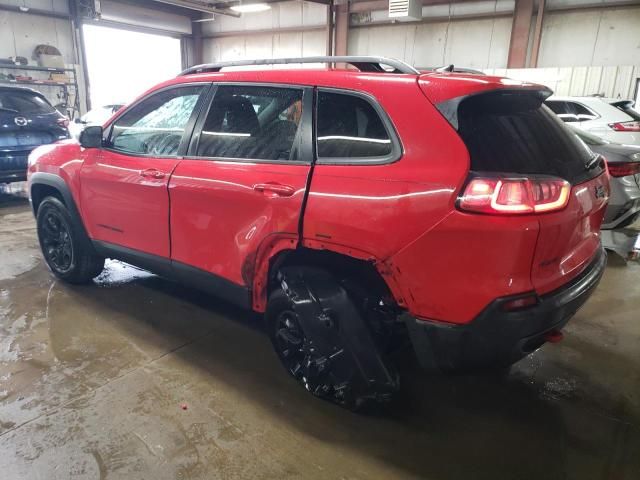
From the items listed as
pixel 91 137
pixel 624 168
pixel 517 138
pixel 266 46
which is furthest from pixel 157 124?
pixel 266 46

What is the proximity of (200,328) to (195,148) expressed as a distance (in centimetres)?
120

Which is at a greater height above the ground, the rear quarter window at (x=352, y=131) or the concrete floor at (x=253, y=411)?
the rear quarter window at (x=352, y=131)

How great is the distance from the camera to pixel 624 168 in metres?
3.82

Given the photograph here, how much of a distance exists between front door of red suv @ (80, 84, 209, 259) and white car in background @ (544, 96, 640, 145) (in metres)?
6.80

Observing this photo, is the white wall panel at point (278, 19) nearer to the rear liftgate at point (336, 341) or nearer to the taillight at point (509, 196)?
the rear liftgate at point (336, 341)

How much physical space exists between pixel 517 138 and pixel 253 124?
1327 millimetres

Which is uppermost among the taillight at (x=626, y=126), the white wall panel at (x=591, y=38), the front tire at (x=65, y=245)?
the white wall panel at (x=591, y=38)

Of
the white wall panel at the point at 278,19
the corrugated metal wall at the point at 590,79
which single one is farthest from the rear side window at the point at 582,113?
the white wall panel at the point at 278,19

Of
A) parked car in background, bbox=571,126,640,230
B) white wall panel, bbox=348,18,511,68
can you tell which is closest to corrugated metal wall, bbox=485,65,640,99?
white wall panel, bbox=348,18,511,68

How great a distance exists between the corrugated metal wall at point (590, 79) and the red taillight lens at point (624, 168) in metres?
7.42

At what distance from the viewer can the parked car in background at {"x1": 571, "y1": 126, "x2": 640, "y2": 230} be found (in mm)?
3812

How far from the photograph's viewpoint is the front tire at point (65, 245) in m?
3.45

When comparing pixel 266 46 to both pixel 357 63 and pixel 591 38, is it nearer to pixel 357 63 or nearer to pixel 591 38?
pixel 591 38

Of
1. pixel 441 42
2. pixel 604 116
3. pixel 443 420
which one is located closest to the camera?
pixel 443 420
